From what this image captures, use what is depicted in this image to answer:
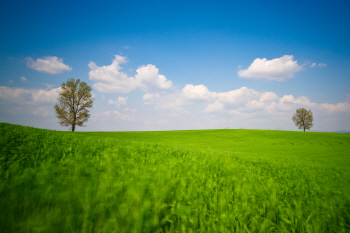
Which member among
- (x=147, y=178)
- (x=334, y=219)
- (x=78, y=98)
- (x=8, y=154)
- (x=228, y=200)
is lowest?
(x=334, y=219)

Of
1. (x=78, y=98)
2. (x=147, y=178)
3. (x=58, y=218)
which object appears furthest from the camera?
(x=78, y=98)

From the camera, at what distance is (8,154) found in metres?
5.03

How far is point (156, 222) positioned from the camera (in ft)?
7.77

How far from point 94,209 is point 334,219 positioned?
16.1 feet

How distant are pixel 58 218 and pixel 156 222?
1.41 meters

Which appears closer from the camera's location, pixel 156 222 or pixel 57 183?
pixel 156 222

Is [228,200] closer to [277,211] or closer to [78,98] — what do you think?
[277,211]

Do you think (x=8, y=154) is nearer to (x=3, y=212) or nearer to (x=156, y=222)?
(x=3, y=212)

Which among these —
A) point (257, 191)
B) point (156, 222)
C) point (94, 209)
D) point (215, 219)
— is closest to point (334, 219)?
point (257, 191)

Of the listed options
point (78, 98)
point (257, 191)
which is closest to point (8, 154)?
point (257, 191)

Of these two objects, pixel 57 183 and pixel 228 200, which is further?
pixel 228 200

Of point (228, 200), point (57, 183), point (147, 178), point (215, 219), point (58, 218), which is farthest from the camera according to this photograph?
point (147, 178)

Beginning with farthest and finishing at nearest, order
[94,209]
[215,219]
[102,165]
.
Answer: [102,165] → [215,219] → [94,209]

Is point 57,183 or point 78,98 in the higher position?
point 78,98
